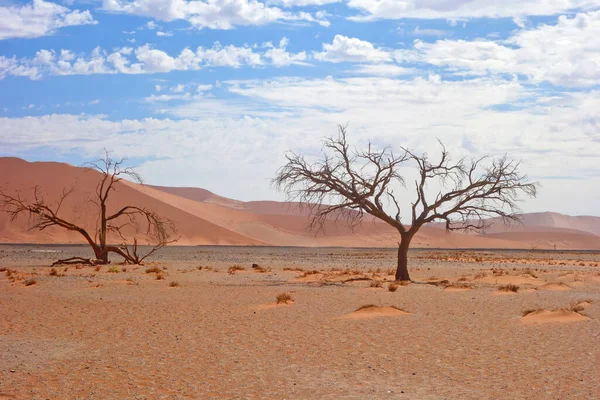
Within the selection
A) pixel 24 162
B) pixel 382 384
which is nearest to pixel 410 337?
pixel 382 384

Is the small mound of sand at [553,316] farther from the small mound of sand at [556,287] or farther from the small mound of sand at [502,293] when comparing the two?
the small mound of sand at [556,287]

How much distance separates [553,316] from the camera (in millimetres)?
16594

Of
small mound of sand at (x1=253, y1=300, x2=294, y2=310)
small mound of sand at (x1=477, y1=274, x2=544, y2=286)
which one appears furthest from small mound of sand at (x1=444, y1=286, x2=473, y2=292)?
small mound of sand at (x1=253, y1=300, x2=294, y2=310)

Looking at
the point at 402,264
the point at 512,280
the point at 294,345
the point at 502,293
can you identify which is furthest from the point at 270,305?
the point at 512,280

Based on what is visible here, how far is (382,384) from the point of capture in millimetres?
10148

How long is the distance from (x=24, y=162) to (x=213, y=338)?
353 feet

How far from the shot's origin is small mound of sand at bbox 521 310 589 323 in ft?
53.5

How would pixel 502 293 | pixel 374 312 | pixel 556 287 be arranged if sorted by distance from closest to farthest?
pixel 374 312
pixel 502 293
pixel 556 287

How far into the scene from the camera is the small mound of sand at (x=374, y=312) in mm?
17031

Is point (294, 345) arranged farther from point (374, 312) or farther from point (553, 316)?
point (553, 316)

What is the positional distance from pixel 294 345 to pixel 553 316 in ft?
21.4

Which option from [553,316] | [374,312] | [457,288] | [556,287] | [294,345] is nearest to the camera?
[294,345]

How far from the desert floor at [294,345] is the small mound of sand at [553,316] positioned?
44mm

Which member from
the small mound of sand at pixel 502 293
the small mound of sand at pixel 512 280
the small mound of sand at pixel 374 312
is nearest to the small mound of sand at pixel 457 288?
the small mound of sand at pixel 502 293
